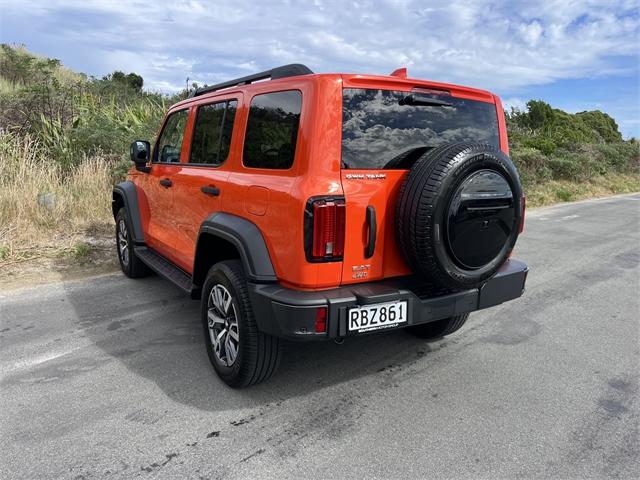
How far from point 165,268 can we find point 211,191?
122 cm

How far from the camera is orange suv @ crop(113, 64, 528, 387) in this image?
261 cm

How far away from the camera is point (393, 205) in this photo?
2.82 m

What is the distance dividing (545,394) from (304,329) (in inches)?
66.5

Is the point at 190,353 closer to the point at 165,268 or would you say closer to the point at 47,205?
the point at 165,268

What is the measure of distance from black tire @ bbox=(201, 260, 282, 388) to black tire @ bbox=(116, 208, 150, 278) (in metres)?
2.43

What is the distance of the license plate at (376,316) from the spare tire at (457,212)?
10.4 inches

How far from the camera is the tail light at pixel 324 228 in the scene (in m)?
2.54

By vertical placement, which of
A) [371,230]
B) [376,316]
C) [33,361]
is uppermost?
[371,230]

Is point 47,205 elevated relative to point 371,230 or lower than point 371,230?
lower

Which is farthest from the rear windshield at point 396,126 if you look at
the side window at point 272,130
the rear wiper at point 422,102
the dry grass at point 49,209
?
the dry grass at point 49,209

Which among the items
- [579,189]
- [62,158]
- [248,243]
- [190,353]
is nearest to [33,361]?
[190,353]

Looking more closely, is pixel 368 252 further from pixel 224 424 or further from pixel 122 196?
pixel 122 196

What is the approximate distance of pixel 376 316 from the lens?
8.78 feet

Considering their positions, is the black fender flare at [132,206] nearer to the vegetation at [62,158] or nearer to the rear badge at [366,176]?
the vegetation at [62,158]
